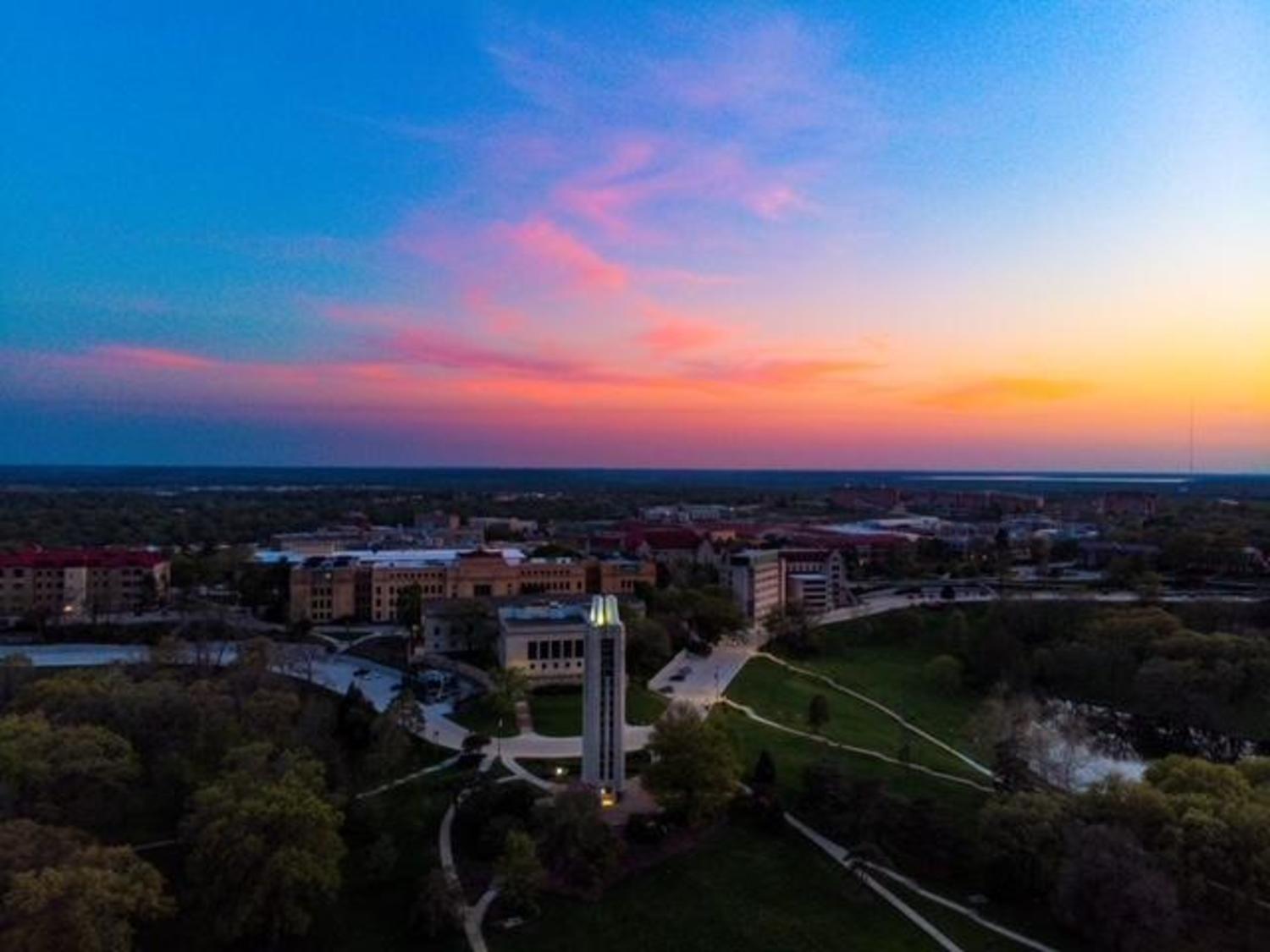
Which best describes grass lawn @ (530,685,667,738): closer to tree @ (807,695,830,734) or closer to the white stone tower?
tree @ (807,695,830,734)

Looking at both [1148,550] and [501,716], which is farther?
[1148,550]

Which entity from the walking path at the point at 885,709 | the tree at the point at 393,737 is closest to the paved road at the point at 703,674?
the walking path at the point at 885,709

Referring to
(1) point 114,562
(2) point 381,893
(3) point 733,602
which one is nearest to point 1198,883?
(2) point 381,893

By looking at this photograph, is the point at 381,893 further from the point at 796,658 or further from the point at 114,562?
the point at 114,562

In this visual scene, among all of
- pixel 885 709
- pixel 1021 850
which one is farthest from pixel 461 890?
pixel 885 709

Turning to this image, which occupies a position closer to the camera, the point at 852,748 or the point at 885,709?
the point at 852,748

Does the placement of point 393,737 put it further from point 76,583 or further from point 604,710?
point 76,583

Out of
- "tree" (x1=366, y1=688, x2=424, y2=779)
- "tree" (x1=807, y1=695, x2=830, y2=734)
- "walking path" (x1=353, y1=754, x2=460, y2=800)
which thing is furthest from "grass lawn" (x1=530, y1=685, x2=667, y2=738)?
"tree" (x1=807, y1=695, x2=830, y2=734)
